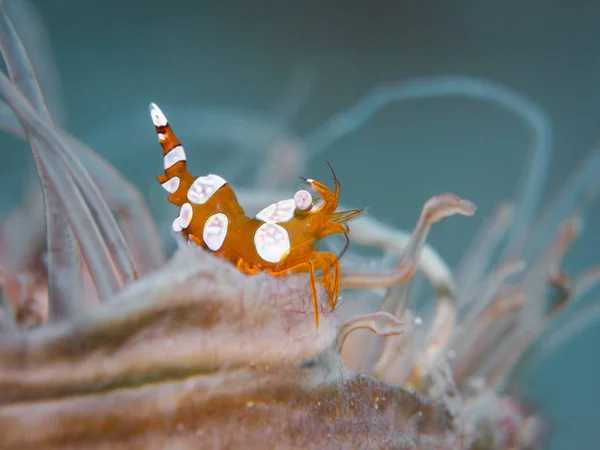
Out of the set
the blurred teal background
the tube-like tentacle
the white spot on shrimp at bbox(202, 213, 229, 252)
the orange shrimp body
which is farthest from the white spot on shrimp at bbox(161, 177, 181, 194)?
the blurred teal background

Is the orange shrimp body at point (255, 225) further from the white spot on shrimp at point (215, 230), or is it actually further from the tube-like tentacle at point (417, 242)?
the tube-like tentacle at point (417, 242)

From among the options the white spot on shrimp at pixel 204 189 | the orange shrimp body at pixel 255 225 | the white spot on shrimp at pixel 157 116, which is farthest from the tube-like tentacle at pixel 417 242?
the white spot on shrimp at pixel 157 116

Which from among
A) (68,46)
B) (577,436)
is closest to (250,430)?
(577,436)

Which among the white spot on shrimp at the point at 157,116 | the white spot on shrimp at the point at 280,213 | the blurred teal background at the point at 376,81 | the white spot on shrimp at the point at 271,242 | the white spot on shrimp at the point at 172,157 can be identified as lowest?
the white spot on shrimp at the point at 271,242

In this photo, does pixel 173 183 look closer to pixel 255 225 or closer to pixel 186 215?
pixel 186 215

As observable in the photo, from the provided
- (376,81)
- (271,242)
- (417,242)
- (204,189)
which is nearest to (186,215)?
(204,189)

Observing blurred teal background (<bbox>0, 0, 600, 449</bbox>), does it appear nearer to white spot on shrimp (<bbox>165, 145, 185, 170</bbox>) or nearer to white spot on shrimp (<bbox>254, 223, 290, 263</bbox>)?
white spot on shrimp (<bbox>165, 145, 185, 170</bbox>)

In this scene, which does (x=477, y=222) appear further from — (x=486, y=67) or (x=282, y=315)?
(x=282, y=315)
